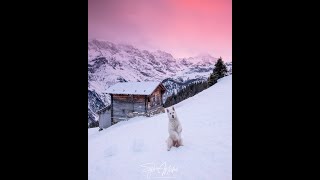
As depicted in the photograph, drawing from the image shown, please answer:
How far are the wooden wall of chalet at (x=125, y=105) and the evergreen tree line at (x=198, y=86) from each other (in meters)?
1.73

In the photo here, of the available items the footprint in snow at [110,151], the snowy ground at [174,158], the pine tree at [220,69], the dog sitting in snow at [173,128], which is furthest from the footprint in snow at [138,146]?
the pine tree at [220,69]

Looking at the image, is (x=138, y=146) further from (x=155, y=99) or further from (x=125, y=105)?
(x=125, y=105)

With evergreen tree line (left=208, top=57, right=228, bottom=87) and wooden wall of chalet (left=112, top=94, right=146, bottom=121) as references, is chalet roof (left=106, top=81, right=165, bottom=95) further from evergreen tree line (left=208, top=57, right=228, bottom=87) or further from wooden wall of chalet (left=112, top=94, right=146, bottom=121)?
evergreen tree line (left=208, top=57, right=228, bottom=87)

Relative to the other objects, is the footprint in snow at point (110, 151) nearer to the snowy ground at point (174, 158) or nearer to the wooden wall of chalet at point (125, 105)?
the snowy ground at point (174, 158)

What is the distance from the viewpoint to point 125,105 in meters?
11.3

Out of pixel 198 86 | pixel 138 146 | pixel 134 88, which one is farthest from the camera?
pixel 198 86

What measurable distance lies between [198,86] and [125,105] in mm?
4911

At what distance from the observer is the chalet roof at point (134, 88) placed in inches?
409

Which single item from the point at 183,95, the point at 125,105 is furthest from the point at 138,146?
the point at 183,95
